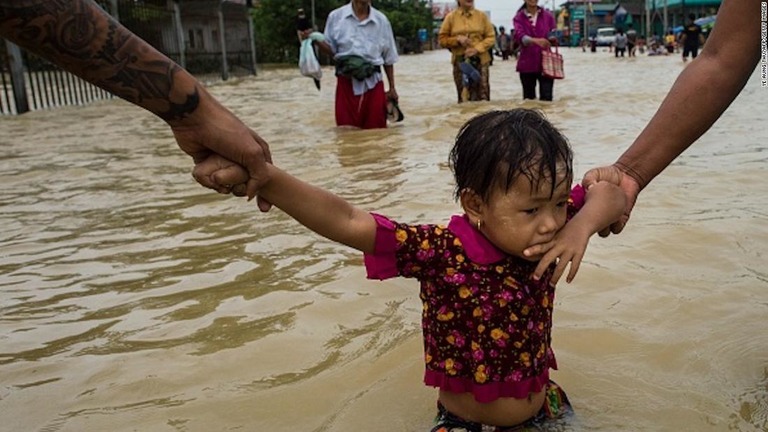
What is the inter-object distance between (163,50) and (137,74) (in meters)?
18.3

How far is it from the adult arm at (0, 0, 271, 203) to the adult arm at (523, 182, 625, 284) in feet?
2.36

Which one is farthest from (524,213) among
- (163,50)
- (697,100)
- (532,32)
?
(163,50)

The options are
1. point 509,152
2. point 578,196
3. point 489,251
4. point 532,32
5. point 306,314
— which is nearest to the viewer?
point 509,152

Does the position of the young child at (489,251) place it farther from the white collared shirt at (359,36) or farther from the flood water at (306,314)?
the white collared shirt at (359,36)

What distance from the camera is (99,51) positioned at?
1.76 metres

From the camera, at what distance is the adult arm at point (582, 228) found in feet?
5.86

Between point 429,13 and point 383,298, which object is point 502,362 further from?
point 429,13

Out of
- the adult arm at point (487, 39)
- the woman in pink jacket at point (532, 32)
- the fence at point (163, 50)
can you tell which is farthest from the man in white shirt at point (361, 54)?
the fence at point (163, 50)

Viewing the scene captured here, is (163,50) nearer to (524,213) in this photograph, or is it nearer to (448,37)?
(448,37)

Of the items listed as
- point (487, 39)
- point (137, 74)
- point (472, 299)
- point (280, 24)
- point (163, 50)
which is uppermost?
point (280, 24)

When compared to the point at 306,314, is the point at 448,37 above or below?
above

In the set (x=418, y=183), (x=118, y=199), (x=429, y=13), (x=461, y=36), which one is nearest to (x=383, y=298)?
(x=418, y=183)

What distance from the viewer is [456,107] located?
33.1ft

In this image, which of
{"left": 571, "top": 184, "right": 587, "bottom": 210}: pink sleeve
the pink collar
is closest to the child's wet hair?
the pink collar
